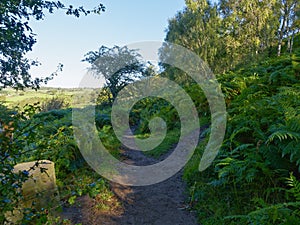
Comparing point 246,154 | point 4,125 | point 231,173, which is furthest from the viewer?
Answer: point 231,173

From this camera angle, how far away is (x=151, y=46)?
20750 millimetres

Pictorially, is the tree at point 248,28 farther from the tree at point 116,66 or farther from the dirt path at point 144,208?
the dirt path at point 144,208

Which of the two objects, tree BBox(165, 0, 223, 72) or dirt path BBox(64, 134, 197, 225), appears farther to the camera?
tree BBox(165, 0, 223, 72)

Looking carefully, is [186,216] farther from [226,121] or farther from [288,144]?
[226,121]

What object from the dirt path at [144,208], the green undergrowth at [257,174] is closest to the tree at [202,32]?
the green undergrowth at [257,174]

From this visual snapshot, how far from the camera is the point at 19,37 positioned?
349 cm

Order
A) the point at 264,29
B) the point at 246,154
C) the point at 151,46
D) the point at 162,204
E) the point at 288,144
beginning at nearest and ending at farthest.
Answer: the point at 288,144, the point at 246,154, the point at 162,204, the point at 264,29, the point at 151,46

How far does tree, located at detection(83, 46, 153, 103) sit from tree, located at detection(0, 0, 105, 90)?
1245 cm

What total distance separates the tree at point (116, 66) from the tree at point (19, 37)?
12.5m

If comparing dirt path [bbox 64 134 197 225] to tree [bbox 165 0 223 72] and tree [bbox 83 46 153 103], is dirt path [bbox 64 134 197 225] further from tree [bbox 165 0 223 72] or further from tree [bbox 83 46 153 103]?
tree [bbox 165 0 223 72]

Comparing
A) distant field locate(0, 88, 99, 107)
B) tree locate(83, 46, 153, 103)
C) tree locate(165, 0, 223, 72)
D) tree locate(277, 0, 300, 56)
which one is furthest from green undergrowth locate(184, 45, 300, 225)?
tree locate(165, 0, 223, 72)

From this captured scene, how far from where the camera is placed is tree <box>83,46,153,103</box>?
16.9 metres

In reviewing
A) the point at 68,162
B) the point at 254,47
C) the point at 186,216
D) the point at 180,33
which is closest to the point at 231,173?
the point at 186,216

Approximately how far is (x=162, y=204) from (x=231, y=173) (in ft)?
4.04
